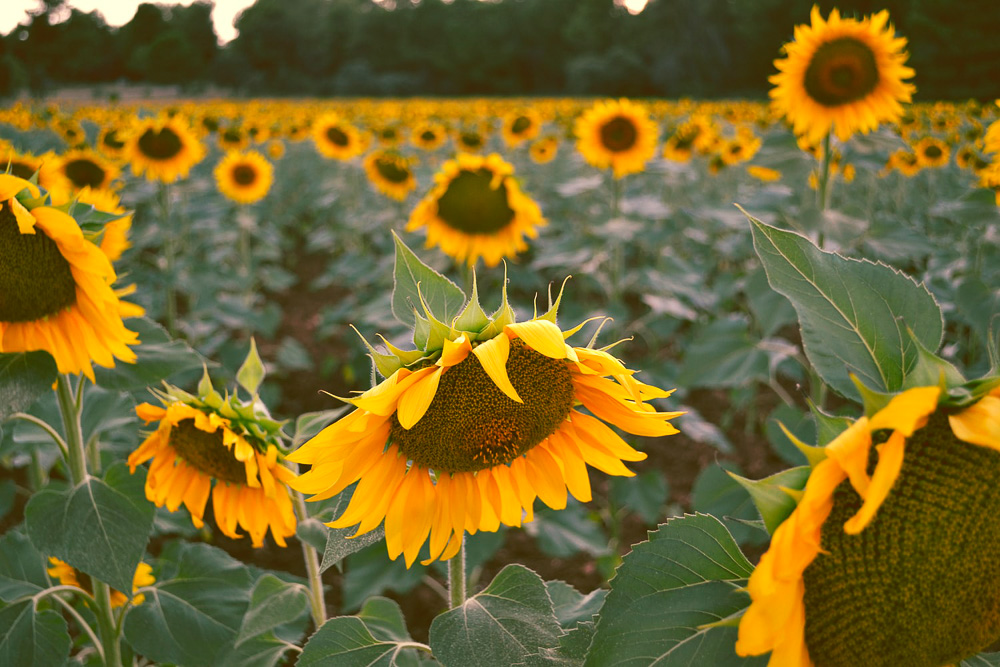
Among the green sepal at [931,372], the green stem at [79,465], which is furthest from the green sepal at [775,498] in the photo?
the green stem at [79,465]

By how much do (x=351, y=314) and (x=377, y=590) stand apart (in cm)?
252

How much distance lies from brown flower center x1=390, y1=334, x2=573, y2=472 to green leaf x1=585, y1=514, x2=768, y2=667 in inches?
8.7

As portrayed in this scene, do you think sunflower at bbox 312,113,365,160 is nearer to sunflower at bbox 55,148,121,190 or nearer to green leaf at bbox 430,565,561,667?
sunflower at bbox 55,148,121,190

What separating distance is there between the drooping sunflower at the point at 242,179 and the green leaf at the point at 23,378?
5.14m

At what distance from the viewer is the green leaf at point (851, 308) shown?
71 centimetres

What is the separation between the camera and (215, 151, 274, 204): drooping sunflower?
20.1ft

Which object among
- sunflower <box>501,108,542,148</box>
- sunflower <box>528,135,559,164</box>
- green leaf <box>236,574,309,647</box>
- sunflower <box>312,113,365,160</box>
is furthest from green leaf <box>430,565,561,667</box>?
sunflower <box>528,135,559,164</box>

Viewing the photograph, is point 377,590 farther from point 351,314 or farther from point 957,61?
point 957,61

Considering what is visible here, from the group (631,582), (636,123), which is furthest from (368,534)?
(636,123)

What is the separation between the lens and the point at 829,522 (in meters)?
0.62

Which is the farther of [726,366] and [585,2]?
[585,2]

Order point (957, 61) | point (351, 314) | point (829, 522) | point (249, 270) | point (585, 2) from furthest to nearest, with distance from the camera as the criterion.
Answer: point (585, 2), point (957, 61), point (249, 270), point (351, 314), point (829, 522)

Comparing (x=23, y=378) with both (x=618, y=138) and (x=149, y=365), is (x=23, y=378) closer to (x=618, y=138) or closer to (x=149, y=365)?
(x=149, y=365)

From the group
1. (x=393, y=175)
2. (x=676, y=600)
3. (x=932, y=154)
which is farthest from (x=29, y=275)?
(x=932, y=154)
